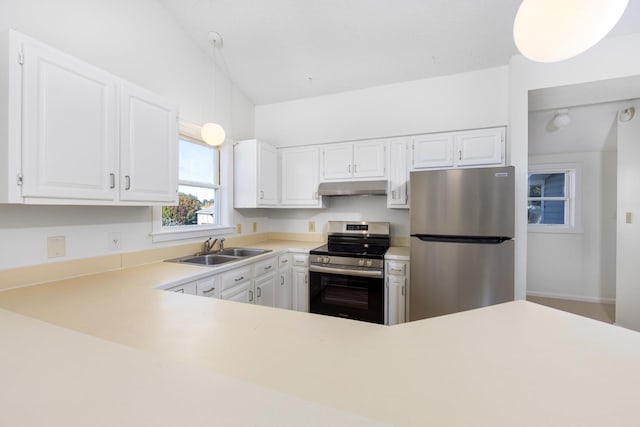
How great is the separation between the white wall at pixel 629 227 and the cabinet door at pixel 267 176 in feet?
12.3

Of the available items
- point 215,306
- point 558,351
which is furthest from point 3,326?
point 558,351

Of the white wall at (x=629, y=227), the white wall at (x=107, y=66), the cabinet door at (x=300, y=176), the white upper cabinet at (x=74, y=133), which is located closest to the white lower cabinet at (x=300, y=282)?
the cabinet door at (x=300, y=176)

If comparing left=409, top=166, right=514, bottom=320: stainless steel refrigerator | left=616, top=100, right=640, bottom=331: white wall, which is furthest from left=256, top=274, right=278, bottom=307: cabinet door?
left=616, top=100, right=640, bottom=331: white wall

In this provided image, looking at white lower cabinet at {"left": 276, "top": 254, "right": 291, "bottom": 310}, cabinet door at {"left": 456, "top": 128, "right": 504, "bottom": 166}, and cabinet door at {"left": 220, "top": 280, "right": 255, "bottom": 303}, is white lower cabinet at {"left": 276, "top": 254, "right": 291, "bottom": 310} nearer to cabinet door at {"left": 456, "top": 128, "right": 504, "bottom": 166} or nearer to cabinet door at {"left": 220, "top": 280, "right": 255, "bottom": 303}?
cabinet door at {"left": 220, "top": 280, "right": 255, "bottom": 303}

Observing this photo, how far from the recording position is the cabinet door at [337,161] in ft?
9.68

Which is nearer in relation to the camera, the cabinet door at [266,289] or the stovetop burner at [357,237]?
the cabinet door at [266,289]

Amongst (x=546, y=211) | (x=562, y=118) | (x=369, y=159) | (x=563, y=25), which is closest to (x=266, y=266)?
(x=369, y=159)

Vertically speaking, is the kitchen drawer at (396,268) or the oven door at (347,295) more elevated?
the kitchen drawer at (396,268)

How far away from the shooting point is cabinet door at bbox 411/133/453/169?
2.60 metres

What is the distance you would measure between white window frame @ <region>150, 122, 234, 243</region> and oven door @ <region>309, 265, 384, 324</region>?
1.12m

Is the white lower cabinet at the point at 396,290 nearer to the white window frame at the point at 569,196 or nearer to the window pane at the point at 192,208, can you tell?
the window pane at the point at 192,208

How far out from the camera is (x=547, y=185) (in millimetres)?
3777

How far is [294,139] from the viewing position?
3492mm

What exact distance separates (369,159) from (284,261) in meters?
1.46
